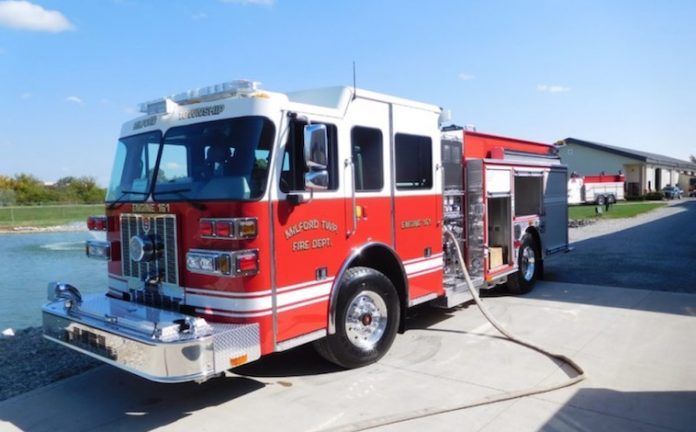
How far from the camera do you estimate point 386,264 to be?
560 centimetres

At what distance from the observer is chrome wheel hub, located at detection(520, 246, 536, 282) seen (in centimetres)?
855

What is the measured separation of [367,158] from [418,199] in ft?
3.09

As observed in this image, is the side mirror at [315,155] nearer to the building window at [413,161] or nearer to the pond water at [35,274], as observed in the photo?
the building window at [413,161]

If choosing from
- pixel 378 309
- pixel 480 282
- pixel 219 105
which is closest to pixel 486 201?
pixel 480 282

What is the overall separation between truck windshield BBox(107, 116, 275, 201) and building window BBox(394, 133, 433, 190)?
1.85 m

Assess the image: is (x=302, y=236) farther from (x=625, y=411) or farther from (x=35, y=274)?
(x=35, y=274)

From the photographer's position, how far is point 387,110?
5539 mm

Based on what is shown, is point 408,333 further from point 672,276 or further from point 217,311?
point 672,276

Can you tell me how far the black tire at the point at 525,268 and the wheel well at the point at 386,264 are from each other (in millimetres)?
3299

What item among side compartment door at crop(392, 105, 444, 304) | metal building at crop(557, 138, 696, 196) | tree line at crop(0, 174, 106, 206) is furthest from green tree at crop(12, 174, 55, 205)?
side compartment door at crop(392, 105, 444, 304)

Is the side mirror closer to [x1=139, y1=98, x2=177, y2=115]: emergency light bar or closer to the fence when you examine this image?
[x1=139, y1=98, x2=177, y2=115]: emergency light bar

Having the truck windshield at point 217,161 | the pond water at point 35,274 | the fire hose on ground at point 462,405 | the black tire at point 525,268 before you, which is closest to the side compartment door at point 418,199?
the fire hose on ground at point 462,405

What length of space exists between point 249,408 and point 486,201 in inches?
168

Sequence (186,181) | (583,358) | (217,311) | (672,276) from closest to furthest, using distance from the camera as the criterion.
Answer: (217,311), (186,181), (583,358), (672,276)
